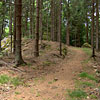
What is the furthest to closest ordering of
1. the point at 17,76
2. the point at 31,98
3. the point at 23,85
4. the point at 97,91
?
the point at 17,76 → the point at 23,85 → the point at 97,91 → the point at 31,98

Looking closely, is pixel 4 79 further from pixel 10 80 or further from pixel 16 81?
pixel 16 81

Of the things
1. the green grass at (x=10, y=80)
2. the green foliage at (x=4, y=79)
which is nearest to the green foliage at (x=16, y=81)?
the green grass at (x=10, y=80)

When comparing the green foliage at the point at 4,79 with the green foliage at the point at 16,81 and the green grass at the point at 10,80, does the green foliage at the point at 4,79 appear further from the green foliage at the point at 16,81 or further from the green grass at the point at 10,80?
the green foliage at the point at 16,81

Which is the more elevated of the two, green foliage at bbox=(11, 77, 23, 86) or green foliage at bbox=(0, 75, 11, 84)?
green foliage at bbox=(0, 75, 11, 84)

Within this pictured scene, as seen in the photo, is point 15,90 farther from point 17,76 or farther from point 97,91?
point 97,91

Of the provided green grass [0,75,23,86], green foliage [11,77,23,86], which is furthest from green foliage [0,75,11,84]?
green foliage [11,77,23,86]

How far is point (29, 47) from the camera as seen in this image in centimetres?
1688

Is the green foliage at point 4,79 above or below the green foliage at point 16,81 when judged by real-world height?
above

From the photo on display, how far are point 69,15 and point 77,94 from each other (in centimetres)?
2434

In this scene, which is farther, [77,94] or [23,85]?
[23,85]

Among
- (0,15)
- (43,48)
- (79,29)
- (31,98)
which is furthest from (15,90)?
(79,29)

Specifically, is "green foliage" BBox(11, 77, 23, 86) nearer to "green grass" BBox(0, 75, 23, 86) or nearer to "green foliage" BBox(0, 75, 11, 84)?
"green grass" BBox(0, 75, 23, 86)

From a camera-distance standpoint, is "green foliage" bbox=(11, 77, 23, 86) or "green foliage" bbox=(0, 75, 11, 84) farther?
"green foliage" bbox=(11, 77, 23, 86)

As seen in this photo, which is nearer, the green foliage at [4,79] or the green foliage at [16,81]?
the green foliage at [4,79]
